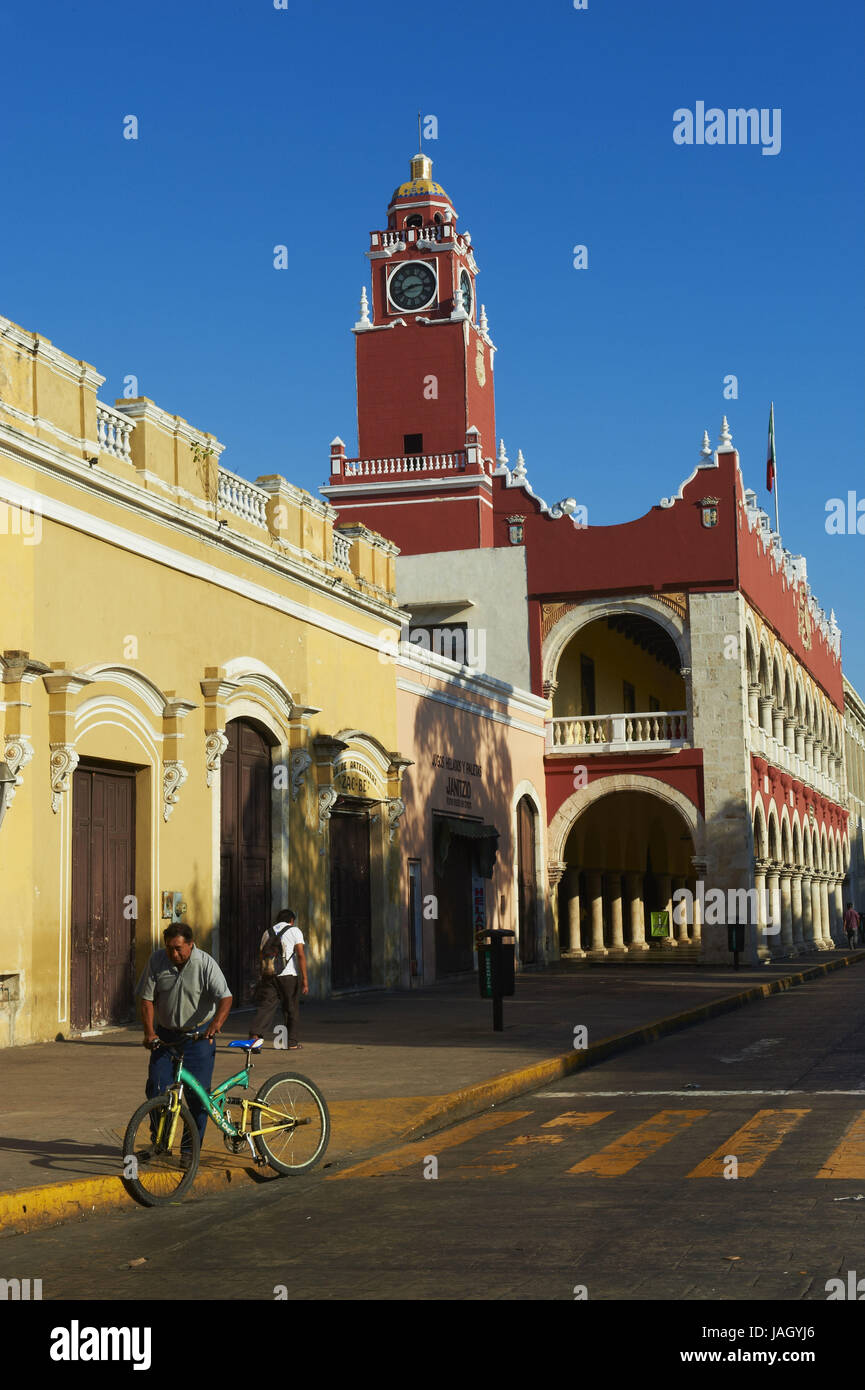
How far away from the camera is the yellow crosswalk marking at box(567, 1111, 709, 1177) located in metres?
9.54

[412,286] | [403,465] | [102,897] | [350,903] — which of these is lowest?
[350,903]

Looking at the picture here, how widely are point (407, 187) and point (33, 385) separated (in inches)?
1308

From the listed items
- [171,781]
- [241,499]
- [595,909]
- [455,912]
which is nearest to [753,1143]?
[171,781]

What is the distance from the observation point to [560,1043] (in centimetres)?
1659

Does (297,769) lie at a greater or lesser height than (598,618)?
lesser

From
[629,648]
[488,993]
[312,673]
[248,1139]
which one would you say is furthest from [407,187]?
[248,1139]

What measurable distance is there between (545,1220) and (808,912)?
42612 millimetres

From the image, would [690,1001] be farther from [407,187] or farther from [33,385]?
[407,187]

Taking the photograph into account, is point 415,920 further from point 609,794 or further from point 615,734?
point 615,734

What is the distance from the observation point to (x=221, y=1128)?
30.7 feet

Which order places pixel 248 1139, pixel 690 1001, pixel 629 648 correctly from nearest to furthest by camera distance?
pixel 248 1139
pixel 690 1001
pixel 629 648

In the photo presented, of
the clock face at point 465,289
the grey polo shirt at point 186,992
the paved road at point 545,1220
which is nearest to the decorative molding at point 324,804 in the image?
the paved road at point 545,1220

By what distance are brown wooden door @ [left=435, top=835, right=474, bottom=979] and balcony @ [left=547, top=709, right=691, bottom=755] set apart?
702 cm

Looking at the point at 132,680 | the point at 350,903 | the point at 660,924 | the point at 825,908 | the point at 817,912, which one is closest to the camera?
the point at 132,680
